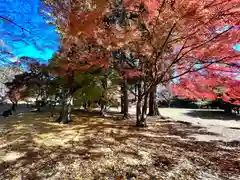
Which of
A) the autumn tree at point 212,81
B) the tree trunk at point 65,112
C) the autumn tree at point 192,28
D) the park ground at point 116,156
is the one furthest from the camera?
the tree trunk at point 65,112

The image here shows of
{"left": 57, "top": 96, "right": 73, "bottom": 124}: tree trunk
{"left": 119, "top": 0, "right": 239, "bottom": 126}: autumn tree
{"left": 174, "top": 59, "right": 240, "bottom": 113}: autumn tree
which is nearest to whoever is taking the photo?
{"left": 119, "top": 0, "right": 239, "bottom": 126}: autumn tree

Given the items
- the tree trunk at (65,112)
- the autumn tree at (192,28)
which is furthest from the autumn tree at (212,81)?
the tree trunk at (65,112)

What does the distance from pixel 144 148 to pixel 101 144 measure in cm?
136

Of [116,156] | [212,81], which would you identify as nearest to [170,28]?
[212,81]

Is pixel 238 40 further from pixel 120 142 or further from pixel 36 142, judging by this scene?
pixel 36 142

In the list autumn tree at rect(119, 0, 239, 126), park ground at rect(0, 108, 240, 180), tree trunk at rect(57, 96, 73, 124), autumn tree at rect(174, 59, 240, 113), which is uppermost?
autumn tree at rect(119, 0, 239, 126)

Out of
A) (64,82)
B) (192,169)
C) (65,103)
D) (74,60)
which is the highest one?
(74,60)

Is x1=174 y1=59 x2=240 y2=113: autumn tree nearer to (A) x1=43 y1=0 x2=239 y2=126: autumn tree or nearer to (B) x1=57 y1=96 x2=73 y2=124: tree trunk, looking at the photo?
(A) x1=43 y1=0 x2=239 y2=126: autumn tree

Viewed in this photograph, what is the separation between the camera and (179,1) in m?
5.56

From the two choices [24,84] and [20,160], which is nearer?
[20,160]

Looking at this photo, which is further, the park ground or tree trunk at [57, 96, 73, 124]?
tree trunk at [57, 96, 73, 124]

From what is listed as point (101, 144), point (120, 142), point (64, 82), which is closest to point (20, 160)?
point (101, 144)

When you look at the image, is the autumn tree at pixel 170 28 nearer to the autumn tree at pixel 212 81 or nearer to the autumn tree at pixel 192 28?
the autumn tree at pixel 192 28

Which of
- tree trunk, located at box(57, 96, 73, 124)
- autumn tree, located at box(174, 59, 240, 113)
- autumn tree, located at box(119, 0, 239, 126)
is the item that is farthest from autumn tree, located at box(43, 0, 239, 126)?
tree trunk, located at box(57, 96, 73, 124)
